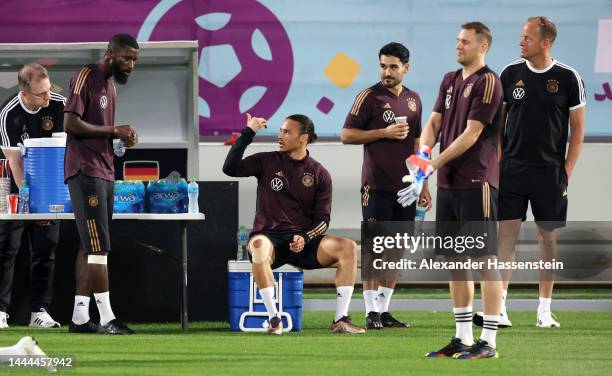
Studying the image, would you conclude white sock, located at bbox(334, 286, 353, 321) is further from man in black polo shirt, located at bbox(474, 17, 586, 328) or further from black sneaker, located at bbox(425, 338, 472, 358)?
black sneaker, located at bbox(425, 338, 472, 358)

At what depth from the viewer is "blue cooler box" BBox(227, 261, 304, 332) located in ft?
29.7

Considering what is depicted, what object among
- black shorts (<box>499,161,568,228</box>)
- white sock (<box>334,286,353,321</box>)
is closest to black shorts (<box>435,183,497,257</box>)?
white sock (<box>334,286,353,321</box>)

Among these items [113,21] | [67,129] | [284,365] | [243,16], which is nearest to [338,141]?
[243,16]

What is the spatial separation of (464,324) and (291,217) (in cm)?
199

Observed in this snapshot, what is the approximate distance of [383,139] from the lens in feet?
30.0

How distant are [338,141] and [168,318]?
2383 mm

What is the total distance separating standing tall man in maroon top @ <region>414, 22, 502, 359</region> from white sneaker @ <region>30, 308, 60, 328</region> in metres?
3.11

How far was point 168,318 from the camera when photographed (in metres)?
9.55

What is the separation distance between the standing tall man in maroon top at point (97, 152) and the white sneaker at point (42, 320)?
0.67 meters

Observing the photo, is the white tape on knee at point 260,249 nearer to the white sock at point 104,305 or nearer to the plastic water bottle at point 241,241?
the plastic water bottle at point 241,241

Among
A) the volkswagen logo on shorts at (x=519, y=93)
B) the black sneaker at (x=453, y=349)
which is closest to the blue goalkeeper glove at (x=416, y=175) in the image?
the black sneaker at (x=453, y=349)

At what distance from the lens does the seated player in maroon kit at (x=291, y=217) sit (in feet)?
28.9

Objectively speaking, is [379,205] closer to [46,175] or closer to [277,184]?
[277,184]

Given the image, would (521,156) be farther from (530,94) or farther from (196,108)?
(196,108)
